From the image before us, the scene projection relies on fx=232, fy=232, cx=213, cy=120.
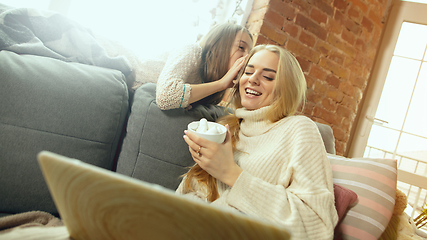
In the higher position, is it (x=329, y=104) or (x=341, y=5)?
(x=341, y=5)

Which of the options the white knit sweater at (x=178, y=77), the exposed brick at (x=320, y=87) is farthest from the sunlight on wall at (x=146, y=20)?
the exposed brick at (x=320, y=87)

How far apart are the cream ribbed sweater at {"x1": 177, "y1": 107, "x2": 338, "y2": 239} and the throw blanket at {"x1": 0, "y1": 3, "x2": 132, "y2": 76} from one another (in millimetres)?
821

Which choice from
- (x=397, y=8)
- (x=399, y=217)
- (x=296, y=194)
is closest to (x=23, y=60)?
(x=296, y=194)

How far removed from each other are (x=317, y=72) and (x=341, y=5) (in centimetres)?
63

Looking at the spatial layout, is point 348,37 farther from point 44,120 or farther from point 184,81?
point 44,120

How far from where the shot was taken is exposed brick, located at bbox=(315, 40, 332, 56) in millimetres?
1925

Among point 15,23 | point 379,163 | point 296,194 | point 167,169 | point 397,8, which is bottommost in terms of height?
point 167,169

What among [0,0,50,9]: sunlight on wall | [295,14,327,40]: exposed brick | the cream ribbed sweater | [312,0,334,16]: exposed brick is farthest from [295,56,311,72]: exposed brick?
[0,0,50,9]: sunlight on wall

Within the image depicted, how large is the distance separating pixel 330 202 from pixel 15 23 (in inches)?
54.7

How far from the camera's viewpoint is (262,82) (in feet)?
3.23

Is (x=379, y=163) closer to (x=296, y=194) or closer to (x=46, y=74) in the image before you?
(x=296, y=194)

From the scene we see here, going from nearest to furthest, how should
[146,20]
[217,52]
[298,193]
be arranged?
[298,193] → [217,52] → [146,20]

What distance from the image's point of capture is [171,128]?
998mm

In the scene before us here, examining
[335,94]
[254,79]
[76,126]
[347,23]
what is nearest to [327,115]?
[335,94]
